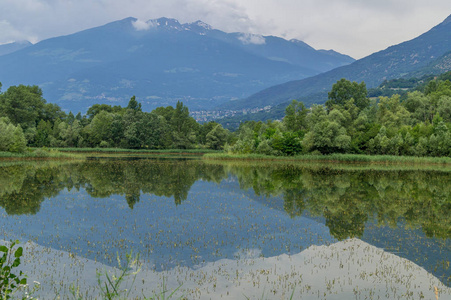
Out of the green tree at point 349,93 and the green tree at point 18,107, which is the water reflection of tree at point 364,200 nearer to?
the green tree at point 349,93

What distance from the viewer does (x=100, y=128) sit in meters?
103

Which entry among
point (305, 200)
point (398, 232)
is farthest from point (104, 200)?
point (398, 232)

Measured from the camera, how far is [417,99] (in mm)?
98062

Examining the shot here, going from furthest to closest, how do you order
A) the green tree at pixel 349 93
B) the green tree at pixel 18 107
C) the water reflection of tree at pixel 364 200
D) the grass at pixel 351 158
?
the green tree at pixel 349 93 → the green tree at pixel 18 107 → the grass at pixel 351 158 → the water reflection of tree at pixel 364 200

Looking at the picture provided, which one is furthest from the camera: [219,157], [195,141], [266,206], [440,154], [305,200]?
[195,141]

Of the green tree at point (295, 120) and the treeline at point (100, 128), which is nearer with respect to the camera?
the green tree at point (295, 120)

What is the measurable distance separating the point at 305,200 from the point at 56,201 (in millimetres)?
19149

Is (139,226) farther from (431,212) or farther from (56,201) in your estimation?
(431,212)

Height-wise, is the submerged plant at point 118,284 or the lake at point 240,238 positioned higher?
the submerged plant at point 118,284

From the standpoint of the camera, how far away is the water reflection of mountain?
665 inches

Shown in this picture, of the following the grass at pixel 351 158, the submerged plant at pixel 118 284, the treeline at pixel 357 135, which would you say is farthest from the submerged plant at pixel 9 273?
the treeline at pixel 357 135

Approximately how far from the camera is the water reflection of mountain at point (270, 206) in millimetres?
16891

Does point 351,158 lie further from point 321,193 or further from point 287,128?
point 321,193

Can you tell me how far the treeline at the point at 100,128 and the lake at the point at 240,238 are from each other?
222 ft
